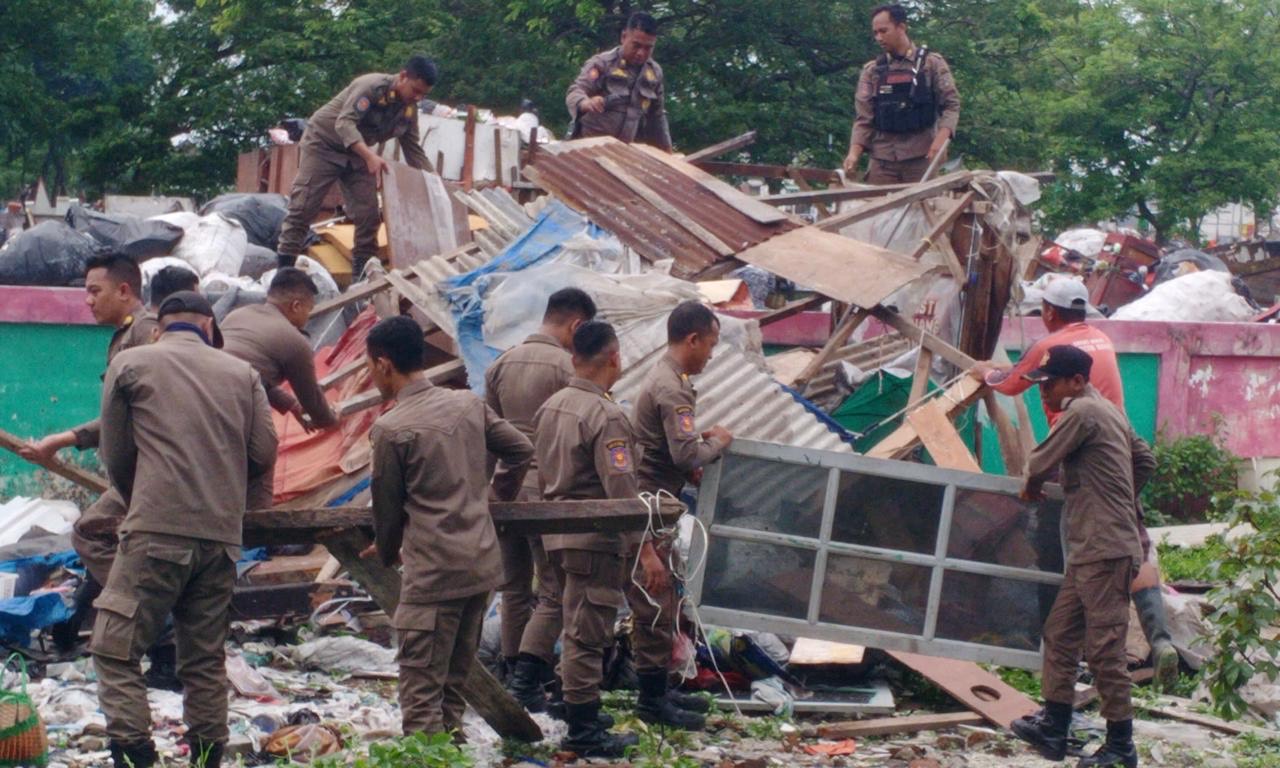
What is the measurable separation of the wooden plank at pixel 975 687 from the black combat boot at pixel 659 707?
98cm

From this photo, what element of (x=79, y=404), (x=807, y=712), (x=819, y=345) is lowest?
(x=807, y=712)

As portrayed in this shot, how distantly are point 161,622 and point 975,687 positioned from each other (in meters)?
3.47

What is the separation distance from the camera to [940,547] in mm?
6074

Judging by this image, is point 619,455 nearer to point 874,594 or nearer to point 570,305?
point 570,305

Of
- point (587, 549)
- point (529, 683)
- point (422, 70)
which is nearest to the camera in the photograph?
point (587, 549)

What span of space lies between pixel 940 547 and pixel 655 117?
215 inches

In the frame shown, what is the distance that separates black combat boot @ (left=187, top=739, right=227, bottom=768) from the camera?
15.7 feet

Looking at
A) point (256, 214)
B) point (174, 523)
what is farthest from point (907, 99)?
point (174, 523)

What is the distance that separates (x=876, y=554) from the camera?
6051 mm

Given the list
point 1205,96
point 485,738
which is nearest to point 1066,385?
point 485,738

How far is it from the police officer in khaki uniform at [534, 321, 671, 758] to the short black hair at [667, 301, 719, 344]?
30 centimetres

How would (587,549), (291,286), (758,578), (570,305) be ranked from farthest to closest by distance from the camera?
1. (291,286)
2. (570,305)
3. (758,578)
4. (587,549)

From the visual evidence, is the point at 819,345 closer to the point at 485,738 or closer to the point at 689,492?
the point at 689,492

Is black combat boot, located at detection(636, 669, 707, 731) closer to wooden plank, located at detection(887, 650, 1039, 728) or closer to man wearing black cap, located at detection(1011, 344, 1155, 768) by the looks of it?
wooden plank, located at detection(887, 650, 1039, 728)
